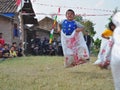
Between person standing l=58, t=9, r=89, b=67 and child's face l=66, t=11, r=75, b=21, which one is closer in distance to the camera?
child's face l=66, t=11, r=75, b=21

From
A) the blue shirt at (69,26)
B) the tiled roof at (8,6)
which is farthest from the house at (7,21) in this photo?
the blue shirt at (69,26)

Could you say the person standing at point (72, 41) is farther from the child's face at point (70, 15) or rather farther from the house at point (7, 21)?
the house at point (7, 21)

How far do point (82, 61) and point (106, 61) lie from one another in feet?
2.71

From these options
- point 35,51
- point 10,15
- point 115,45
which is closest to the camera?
point 115,45

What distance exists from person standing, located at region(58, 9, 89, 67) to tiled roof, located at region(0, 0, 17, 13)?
1794cm

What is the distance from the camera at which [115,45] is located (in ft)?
12.0

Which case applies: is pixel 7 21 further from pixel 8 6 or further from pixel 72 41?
pixel 72 41

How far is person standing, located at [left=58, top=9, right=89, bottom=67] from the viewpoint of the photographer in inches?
374

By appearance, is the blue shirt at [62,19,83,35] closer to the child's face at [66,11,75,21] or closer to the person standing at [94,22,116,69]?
the child's face at [66,11,75,21]

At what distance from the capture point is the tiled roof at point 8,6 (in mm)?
27941

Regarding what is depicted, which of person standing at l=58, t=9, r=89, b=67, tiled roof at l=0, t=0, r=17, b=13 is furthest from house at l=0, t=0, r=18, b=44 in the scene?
person standing at l=58, t=9, r=89, b=67

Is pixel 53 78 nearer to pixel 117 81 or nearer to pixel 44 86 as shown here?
pixel 44 86

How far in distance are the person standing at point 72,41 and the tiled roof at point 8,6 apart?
17941 millimetres

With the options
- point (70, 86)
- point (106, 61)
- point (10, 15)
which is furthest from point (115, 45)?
point (10, 15)
